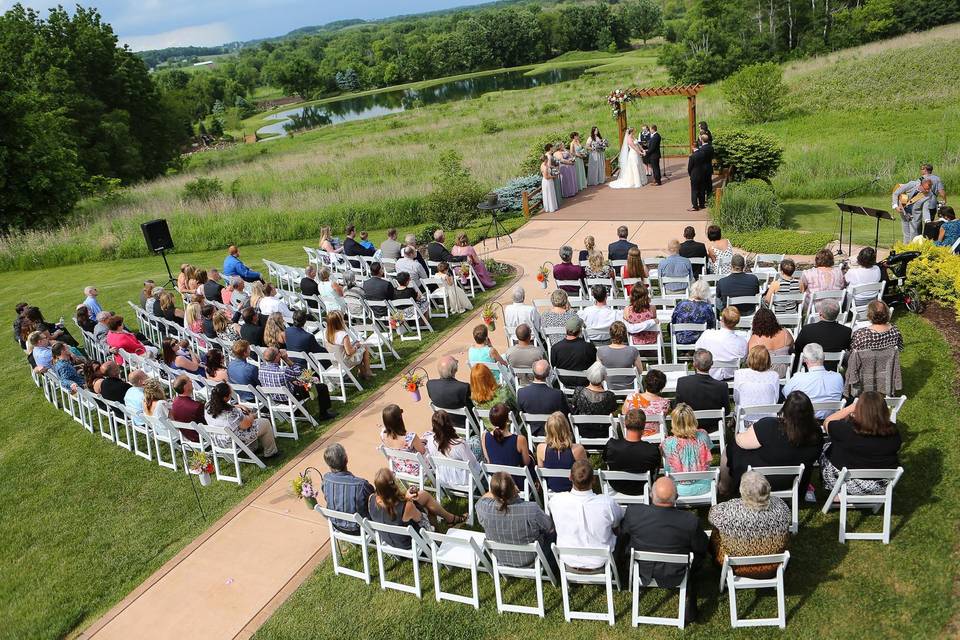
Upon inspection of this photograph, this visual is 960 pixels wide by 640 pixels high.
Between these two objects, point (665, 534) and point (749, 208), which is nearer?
point (665, 534)

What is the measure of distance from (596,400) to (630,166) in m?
14.5

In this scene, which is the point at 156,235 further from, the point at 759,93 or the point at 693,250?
the point at 759,93

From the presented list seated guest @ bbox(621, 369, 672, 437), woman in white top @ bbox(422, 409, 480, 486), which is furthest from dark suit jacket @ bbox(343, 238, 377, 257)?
seated guest @ bbox(621, 369, 672, 437)

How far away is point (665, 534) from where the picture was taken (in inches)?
206

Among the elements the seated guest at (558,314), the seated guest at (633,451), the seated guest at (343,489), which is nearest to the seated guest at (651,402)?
the seated guest at (633,451)

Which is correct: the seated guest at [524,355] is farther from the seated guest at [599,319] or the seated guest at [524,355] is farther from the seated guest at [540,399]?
the seated guest at [599,319]

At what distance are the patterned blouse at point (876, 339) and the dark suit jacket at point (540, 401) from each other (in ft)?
10.2

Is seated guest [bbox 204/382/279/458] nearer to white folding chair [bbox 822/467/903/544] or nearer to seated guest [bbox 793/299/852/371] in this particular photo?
white folding chair [bbox 822/467/903/544]

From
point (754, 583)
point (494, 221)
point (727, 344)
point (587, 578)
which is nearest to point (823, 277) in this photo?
point (727, 344)

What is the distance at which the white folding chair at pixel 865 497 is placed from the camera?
575cm

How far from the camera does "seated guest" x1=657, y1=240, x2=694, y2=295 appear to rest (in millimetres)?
10328

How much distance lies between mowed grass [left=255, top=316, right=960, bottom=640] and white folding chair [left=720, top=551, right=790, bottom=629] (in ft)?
0.26

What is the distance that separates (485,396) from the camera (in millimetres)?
7773

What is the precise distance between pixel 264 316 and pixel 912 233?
37.5 feet
